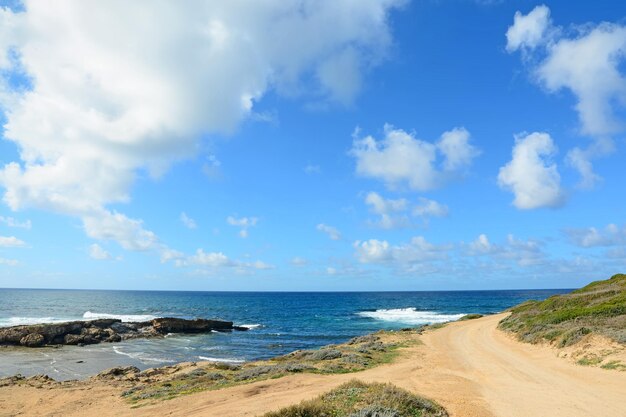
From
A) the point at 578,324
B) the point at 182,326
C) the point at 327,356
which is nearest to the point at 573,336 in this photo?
the point at 578,324

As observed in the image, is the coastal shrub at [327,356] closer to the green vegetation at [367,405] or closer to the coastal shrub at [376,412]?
the green vegetation at [367,405]

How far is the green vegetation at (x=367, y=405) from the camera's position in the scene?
1301 centimetres

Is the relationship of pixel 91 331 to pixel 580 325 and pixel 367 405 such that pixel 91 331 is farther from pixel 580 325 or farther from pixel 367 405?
pixel 580 325

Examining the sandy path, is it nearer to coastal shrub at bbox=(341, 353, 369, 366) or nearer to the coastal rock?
coastal shrub at bbox=(341, 353, 369, 366)

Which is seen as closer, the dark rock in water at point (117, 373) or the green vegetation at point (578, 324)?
the green vegetation at point (578, 324)

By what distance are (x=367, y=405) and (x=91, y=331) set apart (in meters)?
47.5

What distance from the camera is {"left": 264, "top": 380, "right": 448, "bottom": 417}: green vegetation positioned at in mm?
13008

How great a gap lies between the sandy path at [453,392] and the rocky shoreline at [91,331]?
27.0 m

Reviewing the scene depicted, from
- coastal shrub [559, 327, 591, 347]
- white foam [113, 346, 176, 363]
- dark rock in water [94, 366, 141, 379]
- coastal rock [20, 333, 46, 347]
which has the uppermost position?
coastal shrub [559, 327, 591, 347]

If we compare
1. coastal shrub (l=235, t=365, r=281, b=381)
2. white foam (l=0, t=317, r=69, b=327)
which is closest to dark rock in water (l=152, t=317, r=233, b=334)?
white foam (l=0, t=317, r=69, b=327)

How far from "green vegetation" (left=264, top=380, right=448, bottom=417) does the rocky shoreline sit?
141 feet

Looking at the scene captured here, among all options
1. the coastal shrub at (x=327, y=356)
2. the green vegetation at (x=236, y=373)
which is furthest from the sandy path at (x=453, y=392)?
the coastal shrub at (x=327, y=356)

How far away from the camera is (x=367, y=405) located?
13734mm

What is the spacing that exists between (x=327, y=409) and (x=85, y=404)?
498 inches
